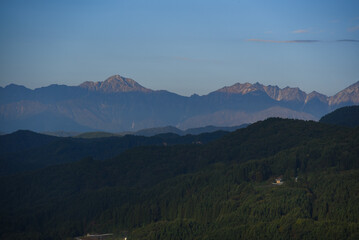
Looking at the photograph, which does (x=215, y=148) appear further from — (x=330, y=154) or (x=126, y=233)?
(x=126, y=233)

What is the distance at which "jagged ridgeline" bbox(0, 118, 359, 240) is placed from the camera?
11844 centimetres

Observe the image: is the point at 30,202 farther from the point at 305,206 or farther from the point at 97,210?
the point at 305,206

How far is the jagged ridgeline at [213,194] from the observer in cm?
11844

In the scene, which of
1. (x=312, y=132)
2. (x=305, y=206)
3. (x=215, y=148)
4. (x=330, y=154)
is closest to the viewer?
(x=305, y=206)

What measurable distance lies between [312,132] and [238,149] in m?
19.4

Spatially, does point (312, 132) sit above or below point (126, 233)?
above

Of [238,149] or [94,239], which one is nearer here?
[94,239]

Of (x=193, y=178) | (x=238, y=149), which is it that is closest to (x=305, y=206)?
(x=193, y=178)

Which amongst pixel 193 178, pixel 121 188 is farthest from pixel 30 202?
pixel 193 178

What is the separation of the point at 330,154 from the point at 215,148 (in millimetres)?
48930

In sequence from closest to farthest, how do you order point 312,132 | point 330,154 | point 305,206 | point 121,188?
1. point 305,206
2. point 330,154
3. point 121,188
4. point 312,132

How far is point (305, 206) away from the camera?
399ft

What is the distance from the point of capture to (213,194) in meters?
146

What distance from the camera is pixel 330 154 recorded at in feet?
506
